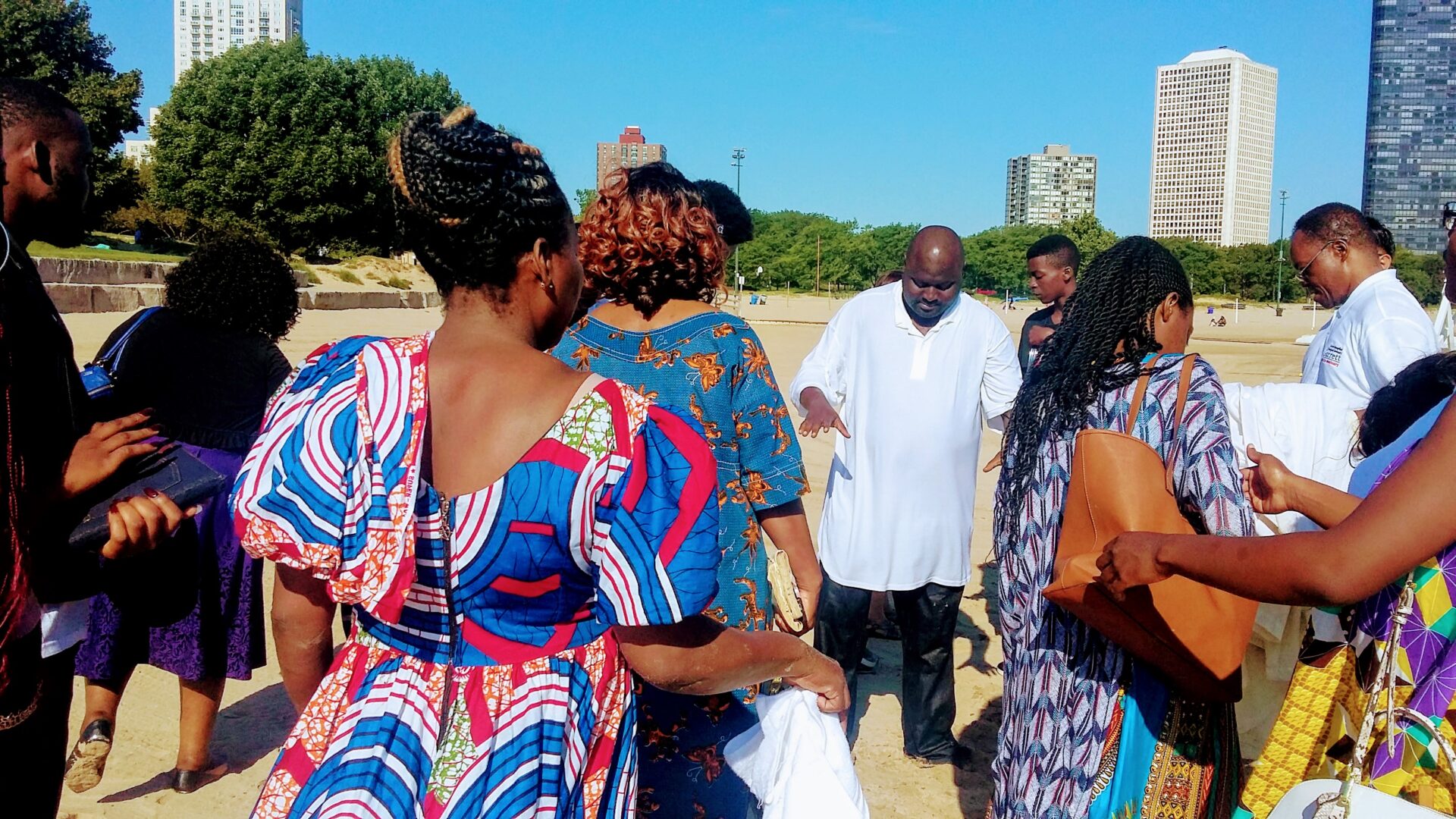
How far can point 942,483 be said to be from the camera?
436cm

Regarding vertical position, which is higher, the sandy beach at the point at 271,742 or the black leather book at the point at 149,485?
the black leather book at the point at 149,485

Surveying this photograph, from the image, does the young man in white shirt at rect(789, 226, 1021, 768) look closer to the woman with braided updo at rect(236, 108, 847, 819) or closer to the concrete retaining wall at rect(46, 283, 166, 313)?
the woman with braided updo at rect(236, 108, 847, 819)

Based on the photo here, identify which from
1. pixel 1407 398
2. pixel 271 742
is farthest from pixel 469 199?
pixel 271 742

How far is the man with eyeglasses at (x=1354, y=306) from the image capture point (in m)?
4.47

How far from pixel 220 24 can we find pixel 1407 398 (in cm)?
19854

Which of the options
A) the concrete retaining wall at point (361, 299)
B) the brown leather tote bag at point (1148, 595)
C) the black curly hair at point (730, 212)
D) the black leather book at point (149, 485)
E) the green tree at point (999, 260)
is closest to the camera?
the black leather book at point (149, 485)

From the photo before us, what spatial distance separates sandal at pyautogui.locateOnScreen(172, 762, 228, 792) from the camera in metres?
3.98

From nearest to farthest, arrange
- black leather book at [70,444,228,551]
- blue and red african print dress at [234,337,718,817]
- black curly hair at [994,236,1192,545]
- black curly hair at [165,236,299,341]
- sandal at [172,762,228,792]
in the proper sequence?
blue and red african print dress at [234,337,718,817], black leather book at [70,444,228,551], black curly hair at [994,236,1192,545], black curly hair at [165,236,299,341], sandal at [172,762,228,792]

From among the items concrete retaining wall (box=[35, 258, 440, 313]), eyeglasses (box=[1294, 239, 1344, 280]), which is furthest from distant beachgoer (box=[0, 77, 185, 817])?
concrete retaining wall (box=[35, 258, 440, 313])

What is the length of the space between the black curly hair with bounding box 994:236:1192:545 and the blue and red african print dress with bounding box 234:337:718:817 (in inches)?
55.0

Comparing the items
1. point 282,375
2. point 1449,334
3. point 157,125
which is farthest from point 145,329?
point 157,125

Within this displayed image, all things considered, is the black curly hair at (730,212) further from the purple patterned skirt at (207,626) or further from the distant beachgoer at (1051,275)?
the distant beachgoer at (1051,275)

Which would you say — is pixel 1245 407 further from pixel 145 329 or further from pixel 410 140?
pixel 145 329

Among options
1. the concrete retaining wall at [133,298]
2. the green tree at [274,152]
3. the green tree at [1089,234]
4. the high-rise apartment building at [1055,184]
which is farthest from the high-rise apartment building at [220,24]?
the concrete retaining wall at [133,298]
